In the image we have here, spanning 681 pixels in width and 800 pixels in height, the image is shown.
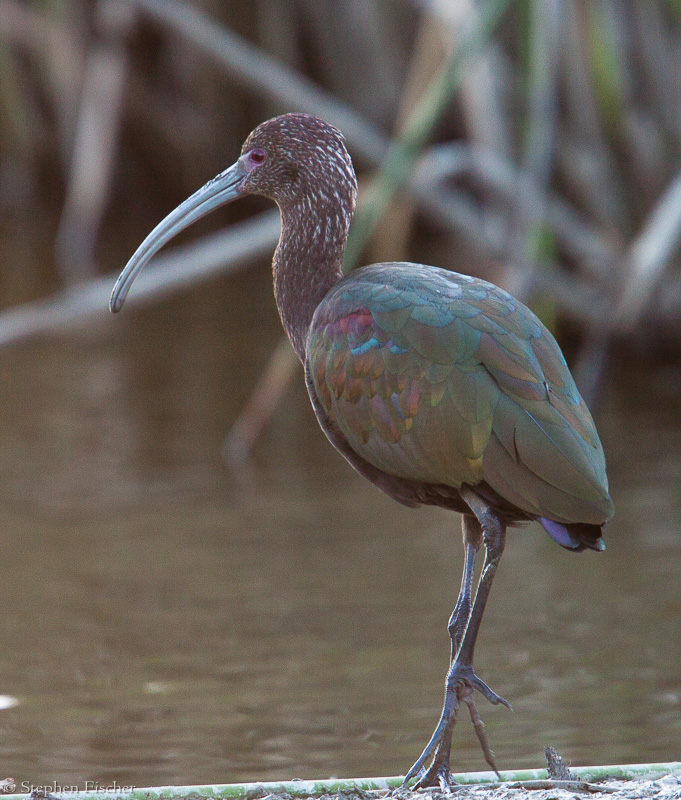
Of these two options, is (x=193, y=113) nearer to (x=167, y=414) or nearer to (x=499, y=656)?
(x=167, y=414)

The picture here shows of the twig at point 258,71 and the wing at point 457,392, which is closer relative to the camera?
the wing at point 457,392

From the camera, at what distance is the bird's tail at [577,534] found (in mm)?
4320

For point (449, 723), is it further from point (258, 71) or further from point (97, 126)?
point (97, 126)

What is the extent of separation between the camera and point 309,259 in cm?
491

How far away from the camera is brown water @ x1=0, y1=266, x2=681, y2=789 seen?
5.66 meters

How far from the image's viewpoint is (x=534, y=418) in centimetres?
423

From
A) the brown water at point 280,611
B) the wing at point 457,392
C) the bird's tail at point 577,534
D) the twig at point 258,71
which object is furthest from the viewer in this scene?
the twig at point 258,71

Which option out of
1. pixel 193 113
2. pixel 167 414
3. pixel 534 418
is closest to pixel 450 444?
pixel 534 418

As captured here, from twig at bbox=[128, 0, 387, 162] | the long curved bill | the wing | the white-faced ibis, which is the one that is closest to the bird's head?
the long curved bill

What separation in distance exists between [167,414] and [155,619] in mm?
4116

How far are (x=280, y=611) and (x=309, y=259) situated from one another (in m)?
2.67

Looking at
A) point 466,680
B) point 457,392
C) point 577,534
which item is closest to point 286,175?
point 457,392

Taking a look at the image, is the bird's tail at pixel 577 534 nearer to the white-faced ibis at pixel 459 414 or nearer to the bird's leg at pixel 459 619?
the white-faced ibis at pixel 459 414

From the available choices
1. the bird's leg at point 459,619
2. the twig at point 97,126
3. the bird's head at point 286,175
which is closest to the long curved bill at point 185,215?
the bird's head at point 286,175
